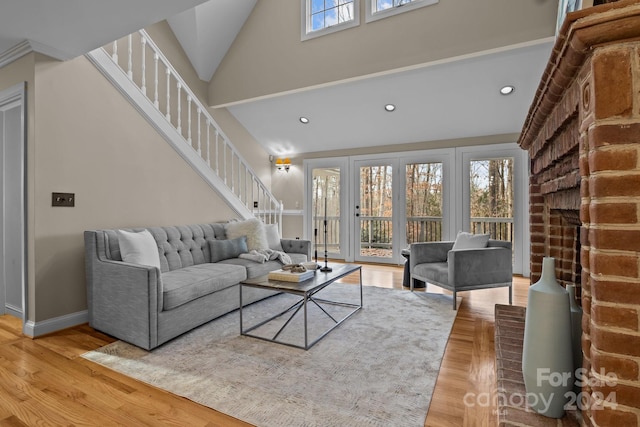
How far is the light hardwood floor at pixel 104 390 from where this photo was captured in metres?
1.65

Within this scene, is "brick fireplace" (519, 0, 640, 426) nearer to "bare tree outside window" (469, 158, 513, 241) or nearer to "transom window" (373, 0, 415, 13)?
"transom window" (373, 0, 415, 13)

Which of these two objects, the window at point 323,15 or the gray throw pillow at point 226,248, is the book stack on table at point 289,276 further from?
the window at point 323,15

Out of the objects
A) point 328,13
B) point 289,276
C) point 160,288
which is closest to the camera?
point 160,288

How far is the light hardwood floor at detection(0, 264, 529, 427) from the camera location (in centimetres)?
165

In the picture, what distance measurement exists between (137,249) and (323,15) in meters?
3.81

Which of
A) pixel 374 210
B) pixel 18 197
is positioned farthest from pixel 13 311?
pixel 374 210

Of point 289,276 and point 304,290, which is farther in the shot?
point 289,276

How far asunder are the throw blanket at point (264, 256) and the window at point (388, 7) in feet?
9.87

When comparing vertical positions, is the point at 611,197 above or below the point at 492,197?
below

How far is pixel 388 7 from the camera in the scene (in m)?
4.03

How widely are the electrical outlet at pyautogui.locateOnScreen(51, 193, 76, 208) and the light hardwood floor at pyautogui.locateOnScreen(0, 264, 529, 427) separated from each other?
1.06 meters

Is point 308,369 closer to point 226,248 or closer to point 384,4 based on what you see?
point 226,248

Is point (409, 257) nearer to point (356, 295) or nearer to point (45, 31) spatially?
point (356, 295)

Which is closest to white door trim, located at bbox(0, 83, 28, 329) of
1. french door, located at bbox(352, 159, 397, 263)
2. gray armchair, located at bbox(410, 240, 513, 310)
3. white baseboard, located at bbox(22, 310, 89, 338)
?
white baseboard, located at bbox(22, 310, 89, 338)
